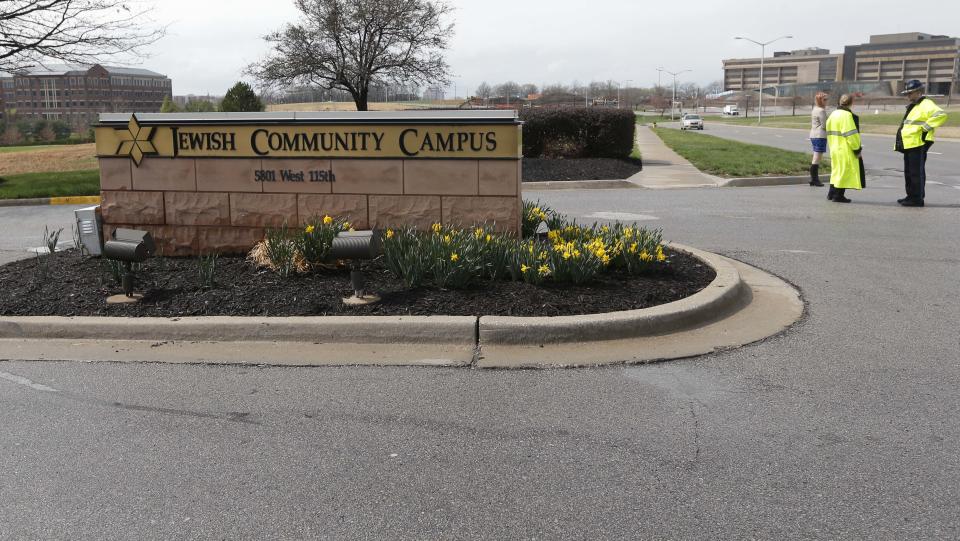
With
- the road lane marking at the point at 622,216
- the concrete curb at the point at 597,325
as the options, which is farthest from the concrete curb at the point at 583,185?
the concrete curb at the point at 597,325

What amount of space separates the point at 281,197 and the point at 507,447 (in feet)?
14.8

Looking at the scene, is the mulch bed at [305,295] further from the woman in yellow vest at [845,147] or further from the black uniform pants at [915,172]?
the black uniform pants at [915,172]

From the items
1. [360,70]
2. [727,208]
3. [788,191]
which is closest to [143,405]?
[727,208]

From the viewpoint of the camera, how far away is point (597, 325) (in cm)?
564

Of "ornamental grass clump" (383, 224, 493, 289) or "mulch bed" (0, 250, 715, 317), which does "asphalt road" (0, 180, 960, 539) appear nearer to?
"mulch bed" (0, 250, 715, 317)

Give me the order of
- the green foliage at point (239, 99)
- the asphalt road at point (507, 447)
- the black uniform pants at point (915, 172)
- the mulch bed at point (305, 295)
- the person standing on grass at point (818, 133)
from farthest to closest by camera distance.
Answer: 1. the green foliage at point (239, 99)
2. the person standing on grass at point (818, 133)
3. the black uniform pants at point (915, 172)
4. the mulch bed at point (305, 295)
5. the asphalt road at point (507, 447)

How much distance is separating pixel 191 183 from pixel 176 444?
4.36 metres

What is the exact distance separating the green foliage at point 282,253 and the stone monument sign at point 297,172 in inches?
28.7

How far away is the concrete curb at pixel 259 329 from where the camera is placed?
18.5 ft

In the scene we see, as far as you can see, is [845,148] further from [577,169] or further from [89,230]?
[89,230]

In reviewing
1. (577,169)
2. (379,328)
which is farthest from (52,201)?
(379,328)

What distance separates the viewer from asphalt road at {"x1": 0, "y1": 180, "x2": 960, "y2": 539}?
11.0ft

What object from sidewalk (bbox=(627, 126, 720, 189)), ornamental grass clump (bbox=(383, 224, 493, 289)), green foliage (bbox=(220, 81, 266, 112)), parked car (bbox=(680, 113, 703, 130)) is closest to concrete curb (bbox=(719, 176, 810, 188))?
sidewalk (bbox=(627, 126, 720, 189))

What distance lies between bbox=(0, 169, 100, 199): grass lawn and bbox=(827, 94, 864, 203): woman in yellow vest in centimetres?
1371
